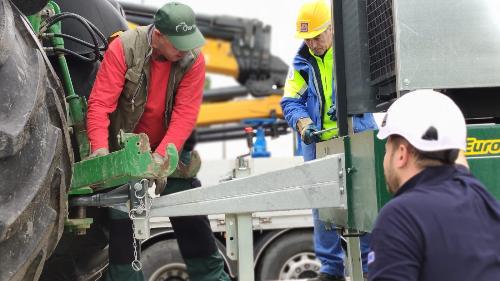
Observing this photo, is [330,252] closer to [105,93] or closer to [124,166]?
[105,93]

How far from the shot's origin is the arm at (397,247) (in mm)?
2057

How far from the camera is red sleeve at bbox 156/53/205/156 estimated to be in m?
4.11

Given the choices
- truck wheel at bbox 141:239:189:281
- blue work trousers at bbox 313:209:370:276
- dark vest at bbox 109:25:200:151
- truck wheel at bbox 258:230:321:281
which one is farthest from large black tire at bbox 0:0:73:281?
truck wheel at bbox 258:230:321:281

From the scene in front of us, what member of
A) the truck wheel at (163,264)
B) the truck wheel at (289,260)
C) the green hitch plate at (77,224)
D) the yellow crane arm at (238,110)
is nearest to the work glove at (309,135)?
the green hitch plate at (77,224)

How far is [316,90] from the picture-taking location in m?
5.00

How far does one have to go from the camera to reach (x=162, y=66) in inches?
162

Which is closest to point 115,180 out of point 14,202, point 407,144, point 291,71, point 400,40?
point 14,202

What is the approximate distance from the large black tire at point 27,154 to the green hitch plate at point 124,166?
12.3 inches

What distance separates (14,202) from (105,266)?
5.81 ft

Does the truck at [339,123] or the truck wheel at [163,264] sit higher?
the truck at [339,123]

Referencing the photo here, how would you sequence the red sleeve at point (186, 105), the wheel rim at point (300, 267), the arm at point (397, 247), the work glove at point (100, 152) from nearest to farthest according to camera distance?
the arm at point (397, 247) < the work glove at point (100, 152) < the red sleeve at point (186, 105) < the wheel rim at point (300, 267)

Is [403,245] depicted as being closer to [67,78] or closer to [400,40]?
[400,40]

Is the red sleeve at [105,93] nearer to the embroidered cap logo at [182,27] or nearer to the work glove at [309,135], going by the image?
the embroidered cap logo at [182,27]

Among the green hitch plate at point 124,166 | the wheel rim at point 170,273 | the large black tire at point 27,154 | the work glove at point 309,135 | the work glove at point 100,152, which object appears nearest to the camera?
the large black tire at point 27,154
